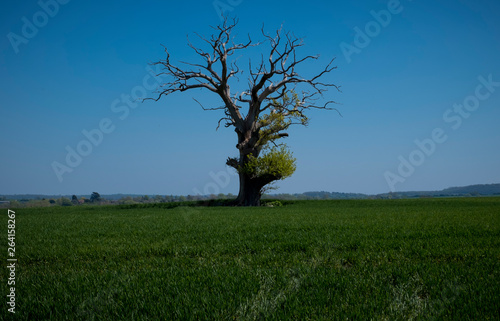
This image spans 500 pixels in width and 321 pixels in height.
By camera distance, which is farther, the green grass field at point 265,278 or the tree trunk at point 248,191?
the tree trunk at point 248,191

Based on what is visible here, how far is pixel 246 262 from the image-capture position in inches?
216

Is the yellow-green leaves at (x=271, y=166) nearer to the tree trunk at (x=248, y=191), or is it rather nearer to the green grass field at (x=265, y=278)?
the tree trunk at (x=248, y=191)

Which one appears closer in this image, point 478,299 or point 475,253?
point 478,299

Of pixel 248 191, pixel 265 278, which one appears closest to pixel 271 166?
pixel 248 191

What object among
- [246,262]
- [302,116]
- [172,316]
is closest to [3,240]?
[246,262]

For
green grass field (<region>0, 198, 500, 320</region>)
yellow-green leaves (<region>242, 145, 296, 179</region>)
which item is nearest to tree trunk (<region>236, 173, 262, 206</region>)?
yellow-green leaves (<region>242, 145, 296, 179</region>)

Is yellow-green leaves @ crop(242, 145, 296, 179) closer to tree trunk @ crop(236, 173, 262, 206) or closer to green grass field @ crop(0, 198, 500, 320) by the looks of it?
tree trunk @ crop(236, 173, 262, 206)

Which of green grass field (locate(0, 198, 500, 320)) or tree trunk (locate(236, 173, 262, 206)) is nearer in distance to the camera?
green grass field (locate(0, 198, 500, 320))

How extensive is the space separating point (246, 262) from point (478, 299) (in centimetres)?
317

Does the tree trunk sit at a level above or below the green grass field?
above

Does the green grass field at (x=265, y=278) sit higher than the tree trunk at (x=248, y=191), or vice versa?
the tree trunk at (x=248, y=191)

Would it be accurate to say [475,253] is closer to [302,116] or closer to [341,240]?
[341,240]

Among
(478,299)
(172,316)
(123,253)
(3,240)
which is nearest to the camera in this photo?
(172,316)

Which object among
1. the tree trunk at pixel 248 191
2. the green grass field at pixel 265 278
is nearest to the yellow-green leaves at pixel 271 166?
the tree trunk at pixel 248 191
